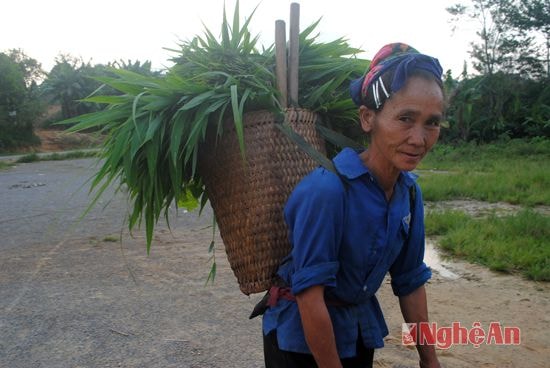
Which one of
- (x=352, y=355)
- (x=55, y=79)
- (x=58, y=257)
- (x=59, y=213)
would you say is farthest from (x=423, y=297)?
(x=55, y=79)

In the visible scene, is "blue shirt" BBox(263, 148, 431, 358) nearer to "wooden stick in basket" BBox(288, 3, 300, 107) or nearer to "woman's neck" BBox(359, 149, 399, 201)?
"woman's neck" BBox(359, 149, 399, 201)

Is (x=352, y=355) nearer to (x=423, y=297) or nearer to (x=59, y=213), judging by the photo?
(x=423, y=297)

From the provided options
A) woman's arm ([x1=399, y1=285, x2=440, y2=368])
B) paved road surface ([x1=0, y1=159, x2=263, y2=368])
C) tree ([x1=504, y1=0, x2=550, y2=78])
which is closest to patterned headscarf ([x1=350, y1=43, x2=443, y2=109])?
woman's arm ([x1=399, y1=285, x2=440, y2=368])

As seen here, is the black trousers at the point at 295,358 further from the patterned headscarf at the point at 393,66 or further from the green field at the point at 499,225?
the green field at the point at 499,225

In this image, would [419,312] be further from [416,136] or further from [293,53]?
[293,53]

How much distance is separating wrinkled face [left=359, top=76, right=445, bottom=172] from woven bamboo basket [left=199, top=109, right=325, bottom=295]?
0.85 feet

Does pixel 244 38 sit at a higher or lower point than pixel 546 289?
higher

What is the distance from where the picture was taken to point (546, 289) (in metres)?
4.22

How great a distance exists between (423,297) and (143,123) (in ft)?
3.35

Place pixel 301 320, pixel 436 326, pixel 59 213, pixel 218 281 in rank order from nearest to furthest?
1. pixel 301 320
2. pixel 436 326
3. pixel 218 281
4. pixel 59 213

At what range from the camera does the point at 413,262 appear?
1633 mm

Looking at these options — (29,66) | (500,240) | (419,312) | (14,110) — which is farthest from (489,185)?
(29,66)

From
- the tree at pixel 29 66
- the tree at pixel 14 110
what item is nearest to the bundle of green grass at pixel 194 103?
the tree at pixel 14 110

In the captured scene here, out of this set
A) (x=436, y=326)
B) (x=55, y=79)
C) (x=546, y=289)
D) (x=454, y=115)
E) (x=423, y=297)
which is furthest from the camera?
(x=55, y=79)
